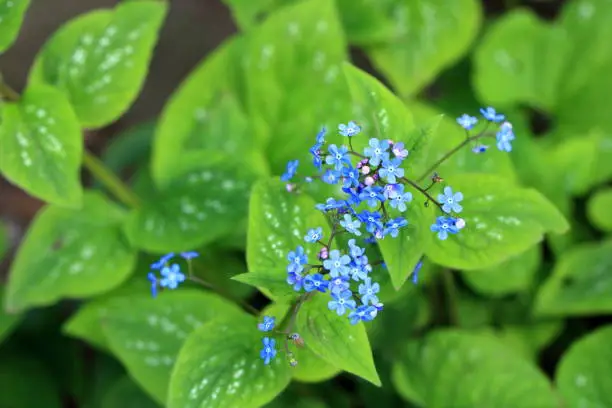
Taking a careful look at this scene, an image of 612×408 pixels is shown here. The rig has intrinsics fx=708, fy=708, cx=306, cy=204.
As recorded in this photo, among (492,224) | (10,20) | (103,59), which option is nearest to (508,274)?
(492,224)

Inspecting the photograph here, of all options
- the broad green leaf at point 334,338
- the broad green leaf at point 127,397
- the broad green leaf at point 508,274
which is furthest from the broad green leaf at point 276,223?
the broad green leaf at point 127,397

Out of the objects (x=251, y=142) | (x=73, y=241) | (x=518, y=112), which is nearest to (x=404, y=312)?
(x=251, y=142)

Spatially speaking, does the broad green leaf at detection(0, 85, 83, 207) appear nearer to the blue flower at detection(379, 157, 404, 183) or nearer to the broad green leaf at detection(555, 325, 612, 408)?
the blue flower at detection(379, 157, 404, 183)

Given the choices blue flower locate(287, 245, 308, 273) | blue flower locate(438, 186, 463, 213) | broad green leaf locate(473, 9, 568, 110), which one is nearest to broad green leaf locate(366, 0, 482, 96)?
broad green leaf locate(473, 9, 568, 110)

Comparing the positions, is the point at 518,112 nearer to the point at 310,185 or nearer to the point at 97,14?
the point at 310,185

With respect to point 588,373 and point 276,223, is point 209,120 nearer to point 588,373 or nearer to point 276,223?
point 276,223

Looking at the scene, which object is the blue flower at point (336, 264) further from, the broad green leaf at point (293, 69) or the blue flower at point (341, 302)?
the broad green leaf at point (293, 69)
